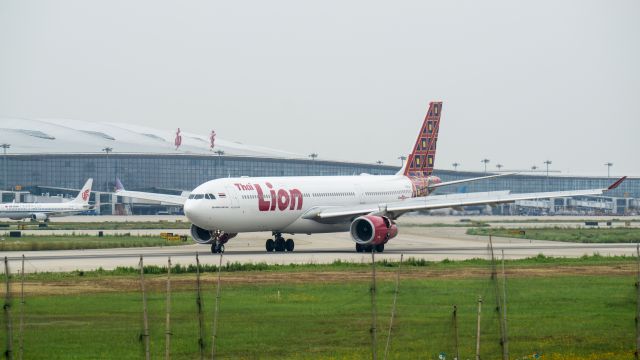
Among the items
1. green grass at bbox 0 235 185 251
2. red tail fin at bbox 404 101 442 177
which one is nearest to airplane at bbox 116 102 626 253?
green grass at bbox 0 235 185 251

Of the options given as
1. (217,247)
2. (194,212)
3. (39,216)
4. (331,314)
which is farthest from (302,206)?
(39,216)

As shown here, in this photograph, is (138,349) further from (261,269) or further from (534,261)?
(534,261)

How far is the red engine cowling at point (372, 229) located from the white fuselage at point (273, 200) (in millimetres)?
3526

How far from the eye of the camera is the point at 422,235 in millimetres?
87750

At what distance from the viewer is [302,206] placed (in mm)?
64938

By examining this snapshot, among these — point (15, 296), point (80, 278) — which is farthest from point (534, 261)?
point (15, 296)

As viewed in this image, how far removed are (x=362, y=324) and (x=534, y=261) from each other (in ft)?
81.1

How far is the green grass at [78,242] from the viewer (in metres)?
68.7

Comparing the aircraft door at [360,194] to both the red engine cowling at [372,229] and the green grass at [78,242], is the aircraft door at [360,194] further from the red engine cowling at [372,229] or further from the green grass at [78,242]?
the green grass at [78,242]

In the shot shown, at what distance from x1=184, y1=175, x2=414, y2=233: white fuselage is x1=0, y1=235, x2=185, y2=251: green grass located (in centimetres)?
1259

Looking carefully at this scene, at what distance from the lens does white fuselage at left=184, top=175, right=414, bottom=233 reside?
5978 centimetres

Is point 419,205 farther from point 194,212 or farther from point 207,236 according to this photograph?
point 194,212

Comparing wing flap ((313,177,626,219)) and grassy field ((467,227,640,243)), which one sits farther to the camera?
grassy field ((467,227,640,243))

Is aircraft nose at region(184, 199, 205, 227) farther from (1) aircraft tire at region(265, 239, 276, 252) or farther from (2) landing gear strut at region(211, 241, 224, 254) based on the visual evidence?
(1) aircraft tire at region(265, 239, 276, 252)
